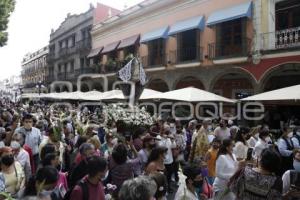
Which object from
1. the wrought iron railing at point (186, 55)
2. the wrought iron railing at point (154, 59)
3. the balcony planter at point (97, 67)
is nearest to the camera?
the wrought iron railing at point (186, 55)

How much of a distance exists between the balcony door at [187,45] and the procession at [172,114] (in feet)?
0.19

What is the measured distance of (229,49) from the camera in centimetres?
1667

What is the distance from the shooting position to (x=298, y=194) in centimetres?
420

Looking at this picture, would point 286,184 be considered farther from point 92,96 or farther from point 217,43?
point 92,96

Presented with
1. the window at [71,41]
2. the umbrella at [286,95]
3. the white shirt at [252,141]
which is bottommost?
the white shirt at [252,141]

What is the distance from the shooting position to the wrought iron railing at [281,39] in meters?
13.5

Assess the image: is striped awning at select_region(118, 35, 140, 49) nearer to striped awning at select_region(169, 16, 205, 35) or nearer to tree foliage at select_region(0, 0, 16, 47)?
striped awning at select_region(169, 16, 205, 35)

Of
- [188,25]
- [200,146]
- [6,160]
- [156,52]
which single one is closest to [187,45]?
[188,25]

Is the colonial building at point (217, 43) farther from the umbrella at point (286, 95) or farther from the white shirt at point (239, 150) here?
the white shirt at point (239, 150)

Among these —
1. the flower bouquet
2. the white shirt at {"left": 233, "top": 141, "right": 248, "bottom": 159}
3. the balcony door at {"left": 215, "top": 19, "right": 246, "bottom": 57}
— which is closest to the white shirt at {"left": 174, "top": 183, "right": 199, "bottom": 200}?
the white shirt at {"left": 233, "top": 141, "right": 248, "bottom": 159}

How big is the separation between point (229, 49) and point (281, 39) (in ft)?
9.64

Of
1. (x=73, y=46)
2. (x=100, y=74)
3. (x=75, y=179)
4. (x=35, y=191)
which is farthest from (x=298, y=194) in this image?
(x=73, y=46)

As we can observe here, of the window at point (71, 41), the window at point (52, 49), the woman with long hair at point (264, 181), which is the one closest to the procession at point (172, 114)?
the woman with long hair at point (264, 181)

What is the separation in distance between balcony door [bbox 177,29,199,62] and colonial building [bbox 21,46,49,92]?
3163 cm
